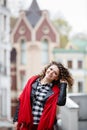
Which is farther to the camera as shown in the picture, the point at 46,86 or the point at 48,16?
the point at 48,16

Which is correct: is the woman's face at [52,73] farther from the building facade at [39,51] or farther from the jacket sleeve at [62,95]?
the building facade at [39,51]

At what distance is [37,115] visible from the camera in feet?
10.9

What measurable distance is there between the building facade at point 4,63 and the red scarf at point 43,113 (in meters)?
15.4

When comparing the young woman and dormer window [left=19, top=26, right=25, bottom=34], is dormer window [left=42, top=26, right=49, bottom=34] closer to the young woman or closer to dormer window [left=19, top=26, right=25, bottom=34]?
dormer window [left=19, top=26, right=25, bottom=34]

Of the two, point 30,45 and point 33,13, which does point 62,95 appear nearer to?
point 30,45

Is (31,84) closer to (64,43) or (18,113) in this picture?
(18,113)

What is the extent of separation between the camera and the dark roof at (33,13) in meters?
22.4

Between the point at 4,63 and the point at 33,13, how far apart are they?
4.42 metres

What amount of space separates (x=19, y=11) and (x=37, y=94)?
19.5 metres

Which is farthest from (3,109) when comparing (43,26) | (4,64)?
(43,26)

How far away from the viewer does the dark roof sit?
73.5 ft

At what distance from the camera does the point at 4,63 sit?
19.3 metres

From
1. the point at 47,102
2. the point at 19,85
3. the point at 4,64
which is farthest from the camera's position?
the point at 19,85

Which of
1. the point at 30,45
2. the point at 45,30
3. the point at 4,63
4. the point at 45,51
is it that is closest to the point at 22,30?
the point at 30,45
